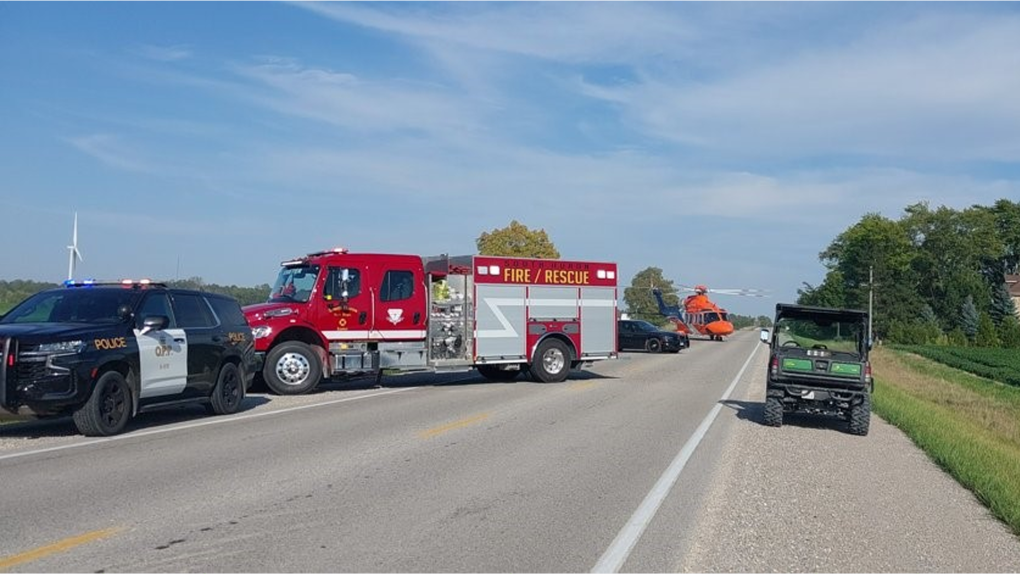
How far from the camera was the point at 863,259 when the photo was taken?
96.3m

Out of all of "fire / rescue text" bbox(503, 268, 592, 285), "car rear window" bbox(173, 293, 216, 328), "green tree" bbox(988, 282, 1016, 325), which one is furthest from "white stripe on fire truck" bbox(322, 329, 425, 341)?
"green tree" bbox(988, 282, 1016, 325)

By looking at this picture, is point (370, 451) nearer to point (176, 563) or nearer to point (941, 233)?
point (176, 563)

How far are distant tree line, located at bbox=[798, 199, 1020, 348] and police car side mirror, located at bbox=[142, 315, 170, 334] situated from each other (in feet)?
255

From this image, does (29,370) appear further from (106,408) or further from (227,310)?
(227,310)

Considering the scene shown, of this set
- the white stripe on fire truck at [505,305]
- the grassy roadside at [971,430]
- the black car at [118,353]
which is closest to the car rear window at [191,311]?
the black car at [118,353]

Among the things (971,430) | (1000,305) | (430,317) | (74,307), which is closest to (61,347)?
(74,307)

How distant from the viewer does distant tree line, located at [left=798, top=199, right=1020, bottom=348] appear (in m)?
88.6

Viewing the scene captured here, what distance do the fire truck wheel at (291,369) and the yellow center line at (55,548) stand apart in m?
11.1

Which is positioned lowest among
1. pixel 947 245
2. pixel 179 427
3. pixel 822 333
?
pixel 179 427

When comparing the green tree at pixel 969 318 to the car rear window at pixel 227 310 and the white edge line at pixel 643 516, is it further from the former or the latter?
the car rear window at pixel 227 310

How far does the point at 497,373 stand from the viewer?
76.5 feet

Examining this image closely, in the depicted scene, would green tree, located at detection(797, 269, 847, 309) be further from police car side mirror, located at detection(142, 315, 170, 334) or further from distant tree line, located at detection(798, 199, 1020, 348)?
police car side mirror, located at detection(142, 315, 170, 334)

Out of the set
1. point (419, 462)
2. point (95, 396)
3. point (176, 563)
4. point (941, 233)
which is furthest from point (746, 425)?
point (941, 233)

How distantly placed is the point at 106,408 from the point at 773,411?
32.4ft
